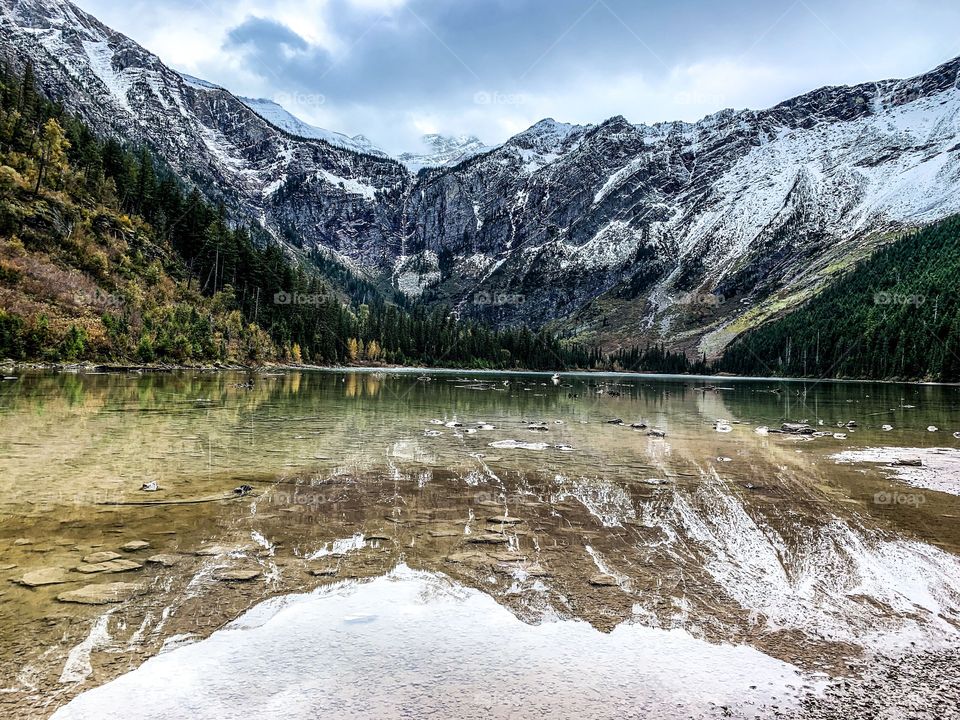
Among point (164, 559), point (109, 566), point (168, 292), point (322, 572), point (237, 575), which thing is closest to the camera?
point (237, 575)

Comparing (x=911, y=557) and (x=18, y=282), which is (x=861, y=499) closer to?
(x=911, y=557)

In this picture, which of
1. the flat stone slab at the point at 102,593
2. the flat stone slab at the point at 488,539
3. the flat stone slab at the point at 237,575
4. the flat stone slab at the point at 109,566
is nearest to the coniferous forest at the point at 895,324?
the flat stone slab at the point at 488,539

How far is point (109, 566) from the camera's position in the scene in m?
7.75

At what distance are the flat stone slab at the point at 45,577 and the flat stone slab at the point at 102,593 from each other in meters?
0.51

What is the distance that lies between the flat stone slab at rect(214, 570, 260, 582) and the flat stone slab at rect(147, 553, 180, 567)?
95 centimetres

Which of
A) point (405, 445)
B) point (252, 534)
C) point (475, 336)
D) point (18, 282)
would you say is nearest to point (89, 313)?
point (18, 282)

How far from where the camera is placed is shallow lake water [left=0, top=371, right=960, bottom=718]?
16.7 feet

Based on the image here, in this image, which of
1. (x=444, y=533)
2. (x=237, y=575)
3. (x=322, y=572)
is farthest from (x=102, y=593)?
(x=444, y=533)

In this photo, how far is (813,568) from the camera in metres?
8.66

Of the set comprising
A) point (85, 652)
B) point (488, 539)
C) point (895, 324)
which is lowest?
point (488, 539)

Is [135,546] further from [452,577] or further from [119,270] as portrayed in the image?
[119,270]

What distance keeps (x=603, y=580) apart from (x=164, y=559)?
6876mm

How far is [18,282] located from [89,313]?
731 centimetres

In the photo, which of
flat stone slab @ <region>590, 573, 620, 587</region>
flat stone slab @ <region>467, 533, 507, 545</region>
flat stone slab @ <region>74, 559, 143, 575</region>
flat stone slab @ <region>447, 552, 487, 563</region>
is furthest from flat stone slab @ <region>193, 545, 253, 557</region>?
flat stone slab @ <region>590, 573, 620, 587</region>
